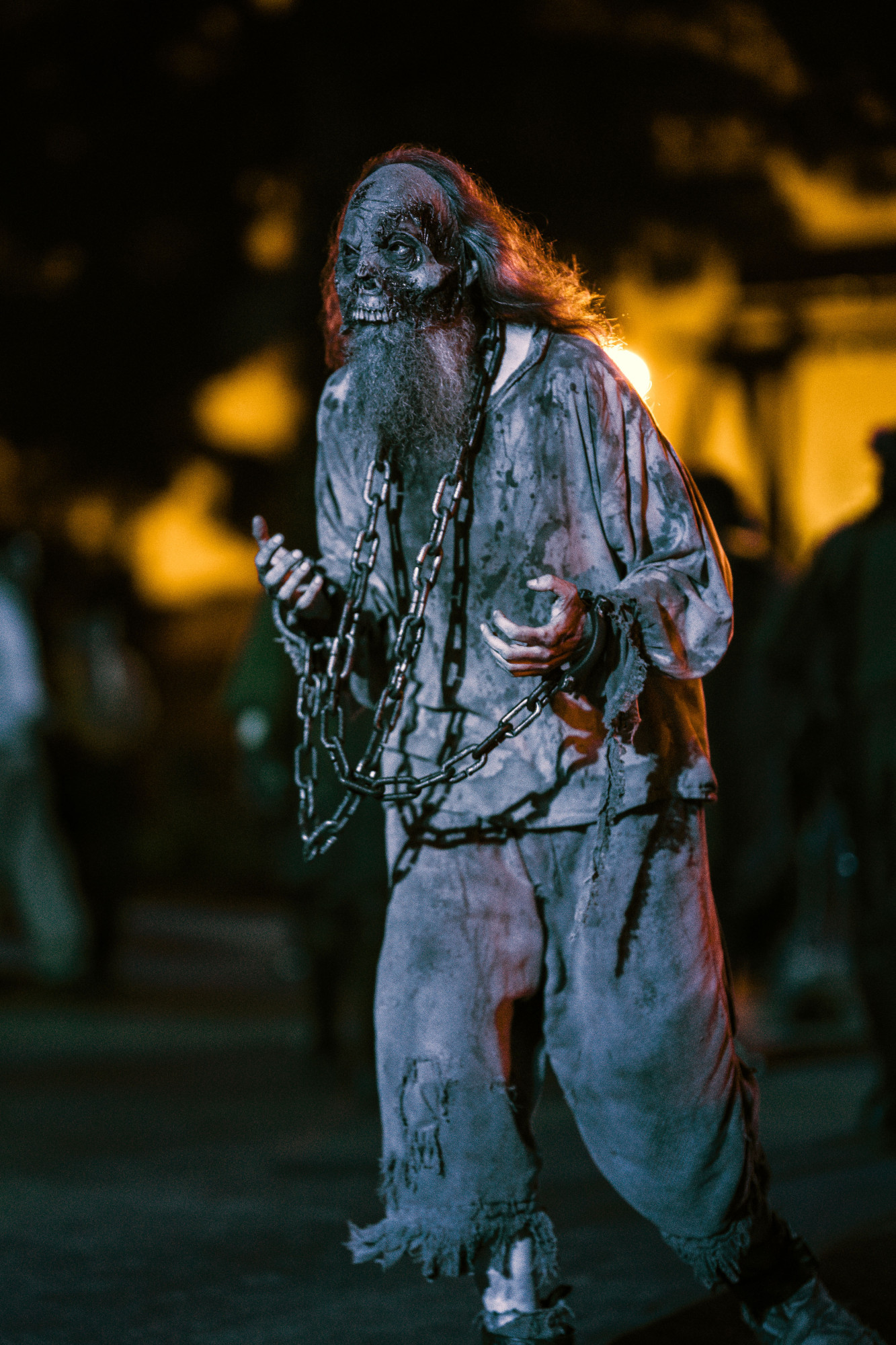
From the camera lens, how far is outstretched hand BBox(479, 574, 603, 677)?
2.55 metres

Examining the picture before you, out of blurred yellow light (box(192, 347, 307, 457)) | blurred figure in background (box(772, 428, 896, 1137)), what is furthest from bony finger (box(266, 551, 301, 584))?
blurred yellow light (box(192, 347, 307, 457))

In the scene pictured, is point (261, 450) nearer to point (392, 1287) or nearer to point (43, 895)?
point (43, 895)

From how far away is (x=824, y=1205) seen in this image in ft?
14.9

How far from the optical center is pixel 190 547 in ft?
55.9

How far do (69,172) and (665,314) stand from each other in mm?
4427

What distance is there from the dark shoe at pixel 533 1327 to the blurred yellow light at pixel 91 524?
13038mm

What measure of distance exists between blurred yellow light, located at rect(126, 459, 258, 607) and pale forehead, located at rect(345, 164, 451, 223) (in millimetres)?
12822

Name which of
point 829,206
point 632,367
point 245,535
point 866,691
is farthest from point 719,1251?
point 245,535

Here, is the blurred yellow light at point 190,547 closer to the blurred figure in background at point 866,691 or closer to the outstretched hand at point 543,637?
the blurred figure in background at point 866,691

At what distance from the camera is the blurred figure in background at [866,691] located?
542 centimetres

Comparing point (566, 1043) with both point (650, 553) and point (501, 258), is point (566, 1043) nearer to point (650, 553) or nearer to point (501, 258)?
point (650, 553)

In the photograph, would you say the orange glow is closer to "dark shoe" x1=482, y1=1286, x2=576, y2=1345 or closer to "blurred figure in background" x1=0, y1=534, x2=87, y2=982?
"blurred figure in background" x1=0, y1=534, x2=87, y2=982

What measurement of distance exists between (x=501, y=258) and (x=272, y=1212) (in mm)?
2732

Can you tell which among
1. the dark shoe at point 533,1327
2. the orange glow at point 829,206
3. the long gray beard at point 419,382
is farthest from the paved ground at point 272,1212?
the orange glow at point 829,206
